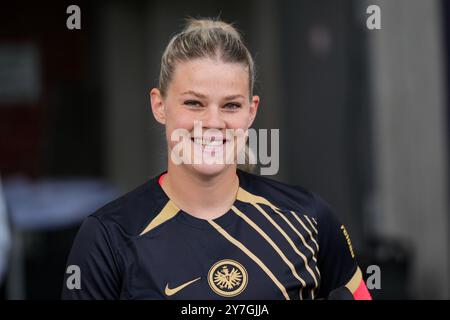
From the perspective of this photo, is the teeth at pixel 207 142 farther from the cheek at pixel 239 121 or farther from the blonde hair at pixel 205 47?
the blonde hair at pixel 205 47

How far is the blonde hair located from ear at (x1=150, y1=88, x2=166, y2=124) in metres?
0.02

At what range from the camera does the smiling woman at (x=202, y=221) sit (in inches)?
76.5

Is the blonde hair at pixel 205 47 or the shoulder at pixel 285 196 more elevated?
the blonde hair at pixel 205 47

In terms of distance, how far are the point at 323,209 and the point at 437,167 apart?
3995 millimetres

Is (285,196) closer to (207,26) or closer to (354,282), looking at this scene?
(354,282)

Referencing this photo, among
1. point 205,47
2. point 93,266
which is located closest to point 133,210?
point 93,266

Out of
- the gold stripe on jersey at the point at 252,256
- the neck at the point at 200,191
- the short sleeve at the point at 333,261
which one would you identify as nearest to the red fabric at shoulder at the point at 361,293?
the short sleeve at the point at 333,261

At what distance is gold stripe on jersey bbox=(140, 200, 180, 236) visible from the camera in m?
2.03

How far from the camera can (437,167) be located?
5.97m

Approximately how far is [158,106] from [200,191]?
23cm

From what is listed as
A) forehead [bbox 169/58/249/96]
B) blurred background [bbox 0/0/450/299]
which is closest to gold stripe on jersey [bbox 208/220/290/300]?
forehead [bbox 169/58/249/96]

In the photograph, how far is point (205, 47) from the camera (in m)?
1.96

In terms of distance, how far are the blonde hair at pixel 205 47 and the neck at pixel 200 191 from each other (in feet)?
0.67
